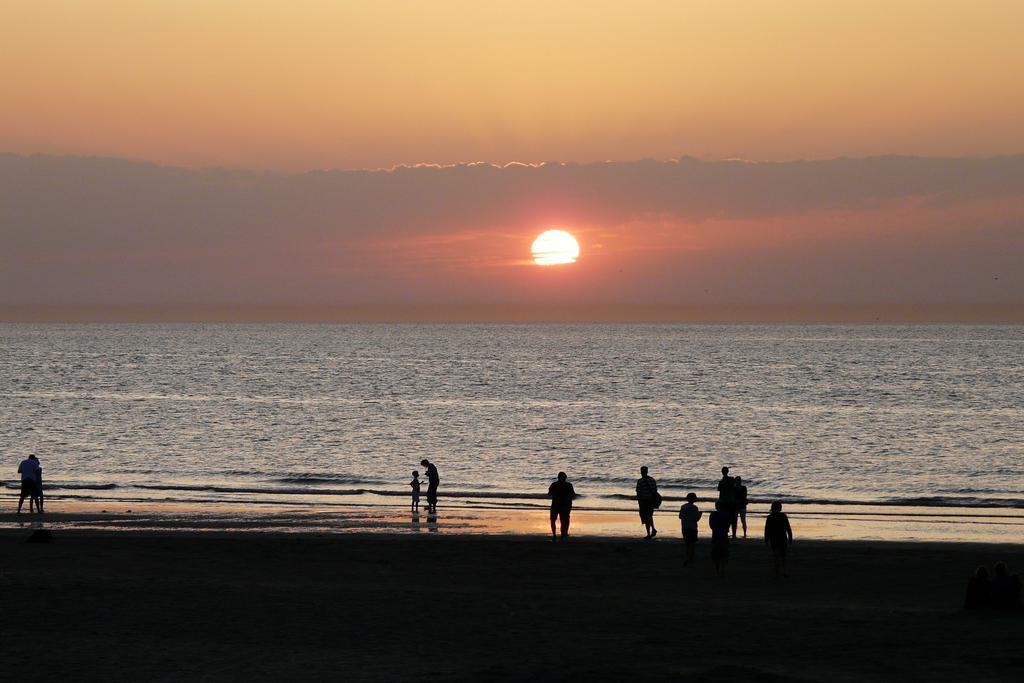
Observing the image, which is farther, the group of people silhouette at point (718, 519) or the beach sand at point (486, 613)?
the group of people silhouette at point (718, 519)

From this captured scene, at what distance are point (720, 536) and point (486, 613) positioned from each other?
5897 millimetres

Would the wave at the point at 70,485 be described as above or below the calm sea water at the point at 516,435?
below

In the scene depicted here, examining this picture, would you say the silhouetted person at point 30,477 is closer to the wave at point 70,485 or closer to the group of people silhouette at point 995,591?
the wave at point 70,485

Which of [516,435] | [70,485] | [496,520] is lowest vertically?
[496,520]

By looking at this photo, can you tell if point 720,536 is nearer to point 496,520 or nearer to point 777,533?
point 777,533

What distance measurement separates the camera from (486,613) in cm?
2039

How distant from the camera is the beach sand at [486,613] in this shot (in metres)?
16.4

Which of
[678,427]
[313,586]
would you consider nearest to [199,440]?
[678,427]

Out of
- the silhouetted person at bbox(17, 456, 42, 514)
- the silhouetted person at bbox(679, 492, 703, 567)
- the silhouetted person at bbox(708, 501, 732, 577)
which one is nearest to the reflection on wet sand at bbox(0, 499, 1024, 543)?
the silhouetted person at bbox(17, 456, 42, 514)

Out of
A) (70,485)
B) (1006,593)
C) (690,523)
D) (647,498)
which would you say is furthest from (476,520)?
(70,485)

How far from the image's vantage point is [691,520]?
25250 millimetres

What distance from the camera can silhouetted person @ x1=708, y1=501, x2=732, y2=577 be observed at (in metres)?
23.7

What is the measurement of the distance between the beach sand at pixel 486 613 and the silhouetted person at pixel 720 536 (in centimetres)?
39

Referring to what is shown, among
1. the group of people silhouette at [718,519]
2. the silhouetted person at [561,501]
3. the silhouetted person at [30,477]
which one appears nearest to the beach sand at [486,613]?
the group of people silhouette at [718,519]
